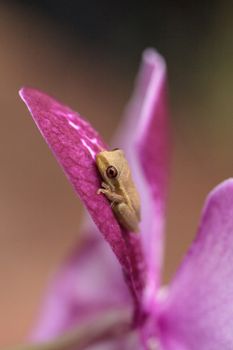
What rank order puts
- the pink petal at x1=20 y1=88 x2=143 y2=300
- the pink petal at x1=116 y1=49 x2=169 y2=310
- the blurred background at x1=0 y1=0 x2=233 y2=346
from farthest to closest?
1. the blurred background at x1=0 y1=0 x2=233 y2=346
2. the pink petal at x1=116 y1=49 x2=169 y2=310
3. the pink petal at x1=20 y1=88 x2=143 y2=300

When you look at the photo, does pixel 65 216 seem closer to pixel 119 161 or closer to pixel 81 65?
pixel 81 65

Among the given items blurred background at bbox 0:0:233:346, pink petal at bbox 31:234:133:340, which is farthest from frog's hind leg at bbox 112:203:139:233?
blurred background at bbox 0:0:233:346

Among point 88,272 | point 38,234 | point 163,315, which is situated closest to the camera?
point 163,315

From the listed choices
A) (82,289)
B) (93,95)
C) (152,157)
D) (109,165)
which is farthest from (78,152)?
(93,95)

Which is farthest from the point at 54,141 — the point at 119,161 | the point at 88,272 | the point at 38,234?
the point at 38,234

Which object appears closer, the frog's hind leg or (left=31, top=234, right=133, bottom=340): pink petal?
the frog's hind leg

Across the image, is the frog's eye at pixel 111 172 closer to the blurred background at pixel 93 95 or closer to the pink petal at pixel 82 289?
the pink petal at pixel 82 289

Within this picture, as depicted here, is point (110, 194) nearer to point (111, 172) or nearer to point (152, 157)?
point (111, 172)

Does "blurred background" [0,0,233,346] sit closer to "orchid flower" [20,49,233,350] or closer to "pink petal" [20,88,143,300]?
"orchid flower" [20,49,233,350]
